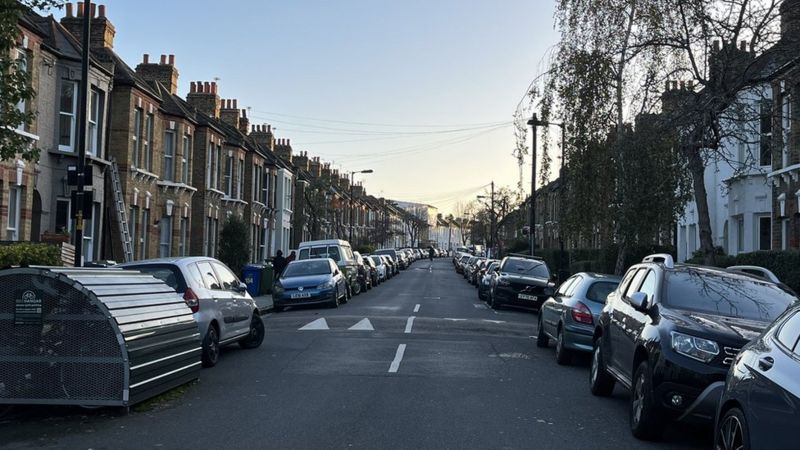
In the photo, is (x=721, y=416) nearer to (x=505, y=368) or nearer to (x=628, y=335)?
(x=628, y=335)

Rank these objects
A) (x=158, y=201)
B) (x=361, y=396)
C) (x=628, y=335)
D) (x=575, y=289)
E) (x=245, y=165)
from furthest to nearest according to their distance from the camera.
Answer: (x=245, y=165)
(x=158, y=201)
(x=575, y=289)
(x=361, y=396)
(x=628, y=335)

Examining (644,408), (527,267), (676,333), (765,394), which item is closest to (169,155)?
(527,267)

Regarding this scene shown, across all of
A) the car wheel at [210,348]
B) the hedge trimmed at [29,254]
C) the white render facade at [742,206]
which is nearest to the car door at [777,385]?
the car wheel at [210,348]

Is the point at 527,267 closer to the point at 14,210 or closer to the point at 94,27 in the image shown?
the point at 14,210

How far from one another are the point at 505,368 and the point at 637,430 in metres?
4.68

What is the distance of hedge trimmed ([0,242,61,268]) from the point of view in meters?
15.9

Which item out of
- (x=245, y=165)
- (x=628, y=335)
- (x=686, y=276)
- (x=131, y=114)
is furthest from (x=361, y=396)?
(x=245, y=165)

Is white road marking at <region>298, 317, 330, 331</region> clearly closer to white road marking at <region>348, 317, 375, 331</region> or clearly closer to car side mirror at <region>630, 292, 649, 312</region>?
white road marking at <region>348, 317, 375, 331</region>

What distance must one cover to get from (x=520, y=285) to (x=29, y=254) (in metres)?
13.5

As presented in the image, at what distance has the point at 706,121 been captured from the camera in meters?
14.2

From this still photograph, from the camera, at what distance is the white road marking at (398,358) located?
39.1 feet

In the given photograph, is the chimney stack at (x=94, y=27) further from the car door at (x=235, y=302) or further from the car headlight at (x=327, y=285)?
the car door at (x=235, y=302)

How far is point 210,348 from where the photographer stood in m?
12.0

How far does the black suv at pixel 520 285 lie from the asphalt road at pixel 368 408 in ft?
30.1
